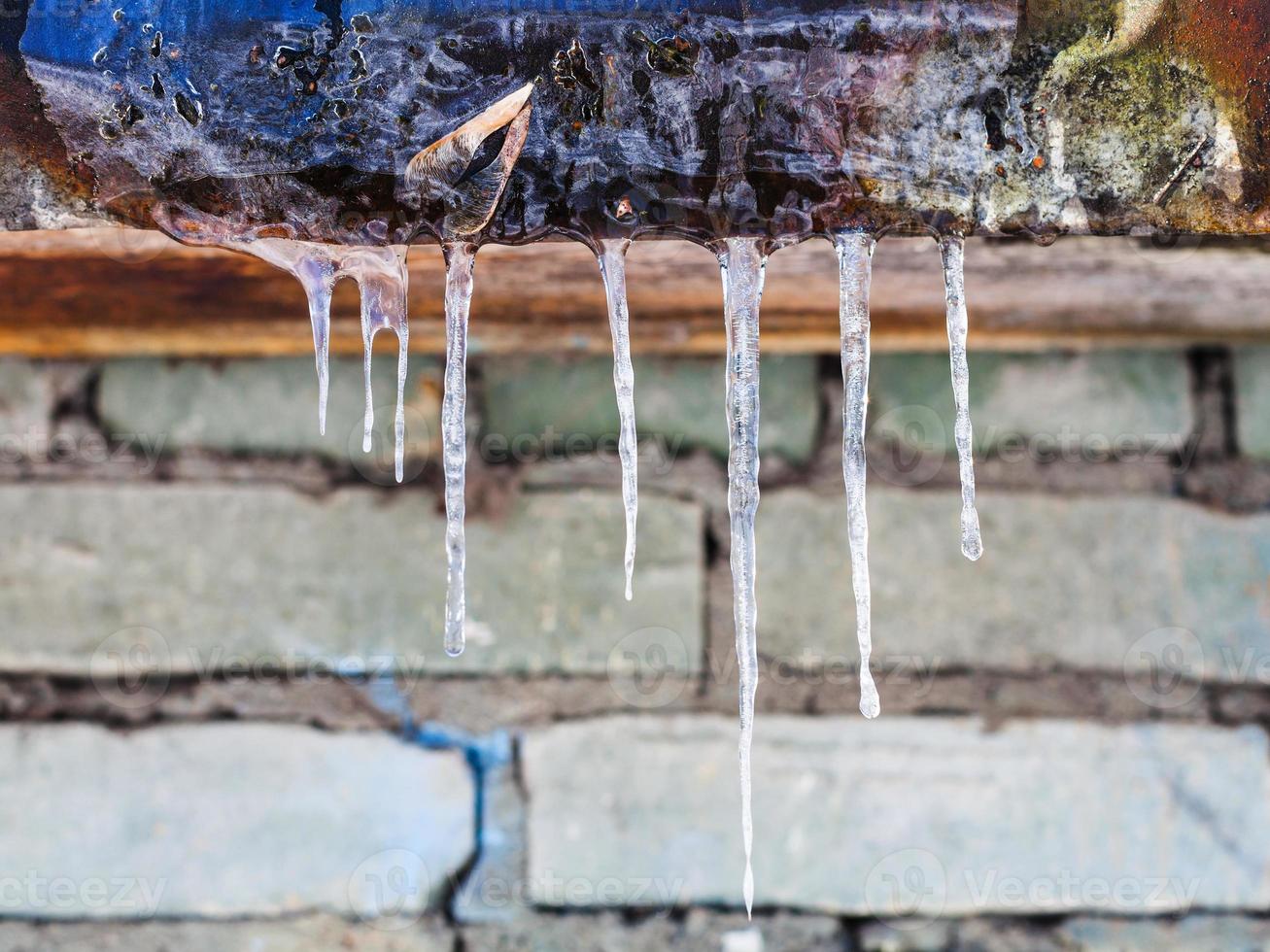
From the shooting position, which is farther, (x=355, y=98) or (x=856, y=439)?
(x=856, y=439)

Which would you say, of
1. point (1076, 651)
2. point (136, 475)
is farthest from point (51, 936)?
point (1076, 651)

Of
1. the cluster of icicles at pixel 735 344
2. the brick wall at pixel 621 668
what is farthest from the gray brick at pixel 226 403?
the cluster of icicles at pixel 735 344

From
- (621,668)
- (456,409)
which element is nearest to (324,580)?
(621,668)

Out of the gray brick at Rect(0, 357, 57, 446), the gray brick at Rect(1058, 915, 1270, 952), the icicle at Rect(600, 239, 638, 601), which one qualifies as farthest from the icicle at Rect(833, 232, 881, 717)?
the gray brick at Rect(0, 357, 57, 446)

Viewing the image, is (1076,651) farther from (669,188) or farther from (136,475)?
(136,475)

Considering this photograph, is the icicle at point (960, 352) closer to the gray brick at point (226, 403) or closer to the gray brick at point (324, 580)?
the gray brick at point (324, 580)

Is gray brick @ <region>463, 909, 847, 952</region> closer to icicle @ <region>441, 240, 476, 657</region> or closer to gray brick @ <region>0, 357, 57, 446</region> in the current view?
icicle @ <region>441, 240, 476, 657</region>
